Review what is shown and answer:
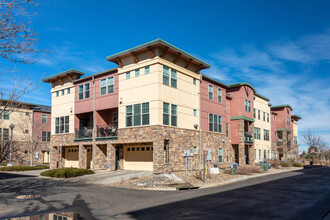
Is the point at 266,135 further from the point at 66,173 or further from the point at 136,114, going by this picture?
the point at 66,173

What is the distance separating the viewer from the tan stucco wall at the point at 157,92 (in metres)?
26.1

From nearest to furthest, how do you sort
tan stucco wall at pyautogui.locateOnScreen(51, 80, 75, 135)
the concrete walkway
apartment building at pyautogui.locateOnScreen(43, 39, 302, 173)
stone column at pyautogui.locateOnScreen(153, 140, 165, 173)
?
1. the concrete walkway
2. stone column at pyautogui.locateOnScreen(153, 140, 165, 173)
3. apartment building at pyautogui.locateOnScreen(43, 39, 302, 173)
4. tan stucco wall at pyautogui.locateOnScreen(51, 80, 75, 135)

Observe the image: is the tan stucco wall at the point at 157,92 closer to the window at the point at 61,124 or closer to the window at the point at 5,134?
the window at the point at 61,124

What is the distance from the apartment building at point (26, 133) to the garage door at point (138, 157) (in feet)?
77.0

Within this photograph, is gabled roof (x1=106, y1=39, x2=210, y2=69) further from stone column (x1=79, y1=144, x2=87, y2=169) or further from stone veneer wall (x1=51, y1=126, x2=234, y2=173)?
stone column (x1=79, y1=144, x2=87, y2=169)

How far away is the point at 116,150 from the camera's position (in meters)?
30.1

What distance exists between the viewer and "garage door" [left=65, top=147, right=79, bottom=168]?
3659 centimetres

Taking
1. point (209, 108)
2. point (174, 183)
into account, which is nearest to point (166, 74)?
point (209, 108)

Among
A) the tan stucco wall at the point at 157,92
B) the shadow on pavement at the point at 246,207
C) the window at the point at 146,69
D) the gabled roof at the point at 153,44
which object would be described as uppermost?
the gabled roof at the point at 153,44

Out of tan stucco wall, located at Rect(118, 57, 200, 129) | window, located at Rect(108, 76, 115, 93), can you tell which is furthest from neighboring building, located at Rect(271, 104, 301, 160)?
window, located at Rect(108, 76, 115, 93)

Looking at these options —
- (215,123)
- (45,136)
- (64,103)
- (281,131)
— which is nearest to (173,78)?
(215,123)

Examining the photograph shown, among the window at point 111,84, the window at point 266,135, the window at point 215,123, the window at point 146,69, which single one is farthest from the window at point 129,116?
the window at point 266,135

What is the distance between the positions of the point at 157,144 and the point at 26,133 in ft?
114

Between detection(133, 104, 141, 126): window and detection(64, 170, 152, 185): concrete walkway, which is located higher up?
detection(133, 104, 141, 126): window
